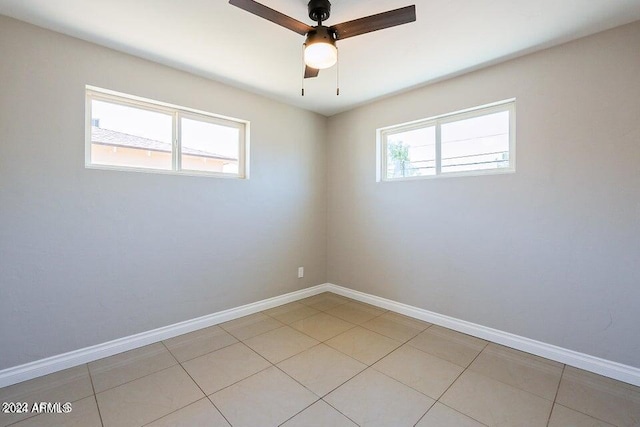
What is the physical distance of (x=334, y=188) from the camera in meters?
3.91

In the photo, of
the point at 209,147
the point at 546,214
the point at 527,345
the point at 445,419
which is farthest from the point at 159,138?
the point at 527,345

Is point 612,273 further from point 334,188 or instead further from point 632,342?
point 334,188

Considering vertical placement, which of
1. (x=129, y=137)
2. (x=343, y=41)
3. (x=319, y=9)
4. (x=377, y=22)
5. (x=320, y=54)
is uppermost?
(x=343, y=41)

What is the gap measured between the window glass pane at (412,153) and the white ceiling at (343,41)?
0.60 meters

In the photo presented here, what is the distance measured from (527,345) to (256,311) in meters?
2.63

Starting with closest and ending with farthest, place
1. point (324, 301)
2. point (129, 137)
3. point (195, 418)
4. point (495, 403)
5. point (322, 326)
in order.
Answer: point (195, 418) → point (495, 403) → point (129, 137) → point (322, 326) → point (324, 301)

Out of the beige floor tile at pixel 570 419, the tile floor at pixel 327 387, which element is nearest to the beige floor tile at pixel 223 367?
the tile floor at pixel 327 387

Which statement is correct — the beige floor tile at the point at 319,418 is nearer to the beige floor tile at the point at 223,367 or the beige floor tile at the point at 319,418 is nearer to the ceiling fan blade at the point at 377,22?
the beige floor tile at the point at 223,367

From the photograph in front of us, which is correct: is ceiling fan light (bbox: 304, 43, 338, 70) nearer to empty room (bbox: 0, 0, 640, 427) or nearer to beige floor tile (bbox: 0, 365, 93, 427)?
empty room (bbox: 0, 0, 640, 427)

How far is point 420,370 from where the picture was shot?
6.87 feet

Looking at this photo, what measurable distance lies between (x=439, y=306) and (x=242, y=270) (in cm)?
215

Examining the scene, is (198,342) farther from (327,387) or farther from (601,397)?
(601,397)

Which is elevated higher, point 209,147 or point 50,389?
point 209,147

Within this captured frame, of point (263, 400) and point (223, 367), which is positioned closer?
point (263, 400)
